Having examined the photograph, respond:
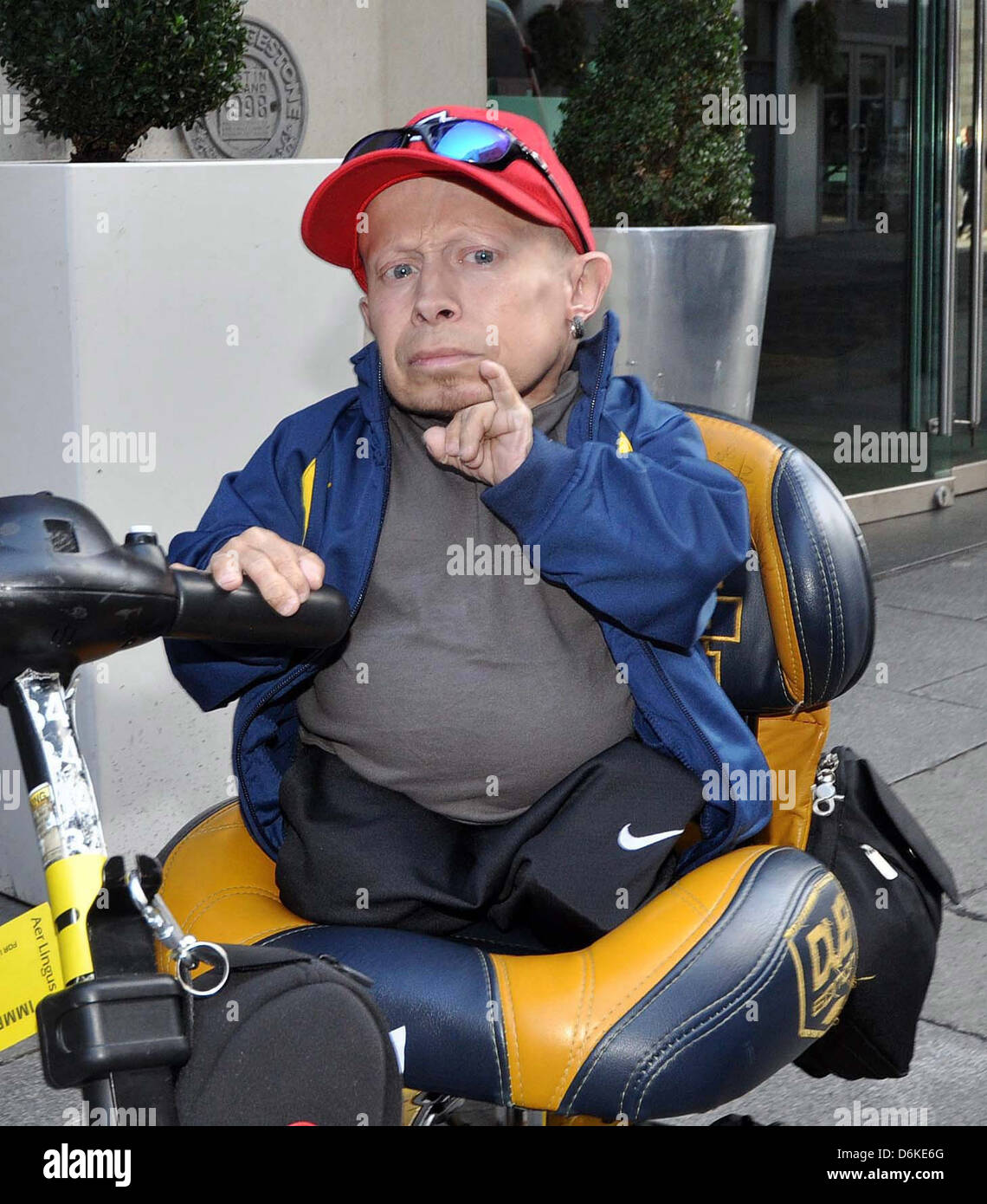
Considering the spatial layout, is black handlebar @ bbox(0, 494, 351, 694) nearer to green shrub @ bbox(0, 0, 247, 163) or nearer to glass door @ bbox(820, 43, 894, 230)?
green shrub @ bbox(0, 0, 247, 163)

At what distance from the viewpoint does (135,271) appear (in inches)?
112

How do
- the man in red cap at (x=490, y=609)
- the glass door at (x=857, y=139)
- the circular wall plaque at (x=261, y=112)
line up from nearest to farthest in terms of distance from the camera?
the man in red cap at (x=490, y=609)
the circular wall plaque at (x=261, y=112)
the glass door at (x=857, y=139)

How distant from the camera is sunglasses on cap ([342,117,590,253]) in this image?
5.31 ft

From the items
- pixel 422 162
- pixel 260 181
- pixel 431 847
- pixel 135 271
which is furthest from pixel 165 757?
pixel 422 162

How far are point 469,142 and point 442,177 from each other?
8 cm

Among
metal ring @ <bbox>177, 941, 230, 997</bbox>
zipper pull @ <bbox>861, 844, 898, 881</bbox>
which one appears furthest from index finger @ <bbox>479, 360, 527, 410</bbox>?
zipper pull @ <bbox>861, 844, 898, 881</bbox>

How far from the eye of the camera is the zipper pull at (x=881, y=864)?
190 cm

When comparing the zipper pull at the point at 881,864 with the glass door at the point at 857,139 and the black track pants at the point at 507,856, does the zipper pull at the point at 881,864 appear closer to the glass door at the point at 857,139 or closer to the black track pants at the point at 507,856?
the black track pants at the point at 507,856

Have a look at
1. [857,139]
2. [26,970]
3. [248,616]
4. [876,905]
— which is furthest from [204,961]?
[857,139]

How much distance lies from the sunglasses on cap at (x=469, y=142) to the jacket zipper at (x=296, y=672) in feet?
0.82

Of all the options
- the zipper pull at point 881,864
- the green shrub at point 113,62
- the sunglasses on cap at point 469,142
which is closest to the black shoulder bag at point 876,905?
the zipper pull at point 881,864

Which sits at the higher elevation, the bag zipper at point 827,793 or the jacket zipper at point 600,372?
the jacket zipper at point 600,372

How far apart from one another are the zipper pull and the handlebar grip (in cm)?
91
